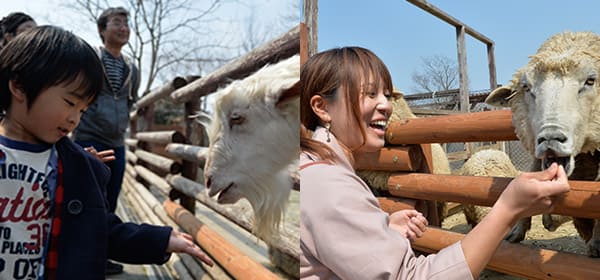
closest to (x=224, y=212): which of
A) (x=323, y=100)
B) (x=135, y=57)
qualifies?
(x=135, y=57)

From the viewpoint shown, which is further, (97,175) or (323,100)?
(97,175)

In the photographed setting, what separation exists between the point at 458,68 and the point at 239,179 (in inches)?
21.1

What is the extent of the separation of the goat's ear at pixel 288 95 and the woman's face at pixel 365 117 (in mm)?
117

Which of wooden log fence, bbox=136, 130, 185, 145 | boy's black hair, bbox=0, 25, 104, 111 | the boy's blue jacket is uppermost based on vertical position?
boy's black hair, bbox=0, 25, 104, 111

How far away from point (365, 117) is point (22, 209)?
0.65 metres

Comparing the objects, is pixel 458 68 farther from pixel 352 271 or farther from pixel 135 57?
pixel 135 57

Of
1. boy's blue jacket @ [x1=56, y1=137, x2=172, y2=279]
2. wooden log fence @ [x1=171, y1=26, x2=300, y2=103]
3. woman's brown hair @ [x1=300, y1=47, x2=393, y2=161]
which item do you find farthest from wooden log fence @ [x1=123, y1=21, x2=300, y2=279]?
boy's blue jacket @ [x1=56, y1=137, x2=172, y2=279]

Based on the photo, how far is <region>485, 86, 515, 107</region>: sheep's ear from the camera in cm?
67

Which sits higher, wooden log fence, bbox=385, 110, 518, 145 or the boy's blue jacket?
wooden log fence, bbox=385, 110, 518, 145

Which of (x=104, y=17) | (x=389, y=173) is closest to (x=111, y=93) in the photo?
Result: (x=104, y=17)

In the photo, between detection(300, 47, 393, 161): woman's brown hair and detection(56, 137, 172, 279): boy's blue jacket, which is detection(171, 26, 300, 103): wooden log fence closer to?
detection(300, 47, 393, 161): woman's brown hair

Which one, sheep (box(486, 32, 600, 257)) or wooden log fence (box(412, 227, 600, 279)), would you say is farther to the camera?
wooden log fence (box(412, 227, 600, 279))

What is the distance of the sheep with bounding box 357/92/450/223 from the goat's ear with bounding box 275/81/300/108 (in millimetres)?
171

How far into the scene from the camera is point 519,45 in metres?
0.62
